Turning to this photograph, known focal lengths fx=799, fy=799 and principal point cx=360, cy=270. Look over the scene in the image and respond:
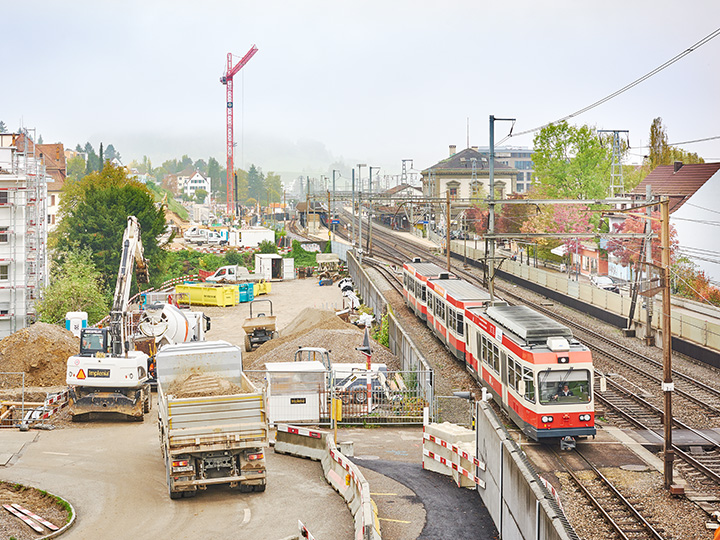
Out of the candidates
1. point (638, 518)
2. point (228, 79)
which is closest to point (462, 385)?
point (638, 518)

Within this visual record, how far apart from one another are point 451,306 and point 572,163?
41.9 metres

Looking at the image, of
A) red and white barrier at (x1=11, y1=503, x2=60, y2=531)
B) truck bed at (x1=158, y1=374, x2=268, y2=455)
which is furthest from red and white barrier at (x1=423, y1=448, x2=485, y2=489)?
red and white barrier at (x1=11, y1=503, x2=60, y2=531)

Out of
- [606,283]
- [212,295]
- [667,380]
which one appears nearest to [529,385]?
[667,380]

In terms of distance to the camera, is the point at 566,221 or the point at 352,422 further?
the point at 566,221

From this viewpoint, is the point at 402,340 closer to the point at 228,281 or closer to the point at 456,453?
the point at 456,453

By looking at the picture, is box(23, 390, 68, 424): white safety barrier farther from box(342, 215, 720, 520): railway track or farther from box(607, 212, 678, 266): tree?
box(607, 212, 678, 266): tree

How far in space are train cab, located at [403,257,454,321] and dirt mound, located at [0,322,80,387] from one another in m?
17.3

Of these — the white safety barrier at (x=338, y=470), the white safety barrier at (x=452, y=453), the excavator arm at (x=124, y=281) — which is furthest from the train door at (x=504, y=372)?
the excavator arm at (x=124, y=281)

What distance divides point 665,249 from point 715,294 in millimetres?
29251

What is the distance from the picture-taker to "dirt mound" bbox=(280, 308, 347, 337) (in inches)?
1567

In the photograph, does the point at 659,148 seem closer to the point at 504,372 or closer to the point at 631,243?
the point at 631,243

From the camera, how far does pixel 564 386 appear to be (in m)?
20.3

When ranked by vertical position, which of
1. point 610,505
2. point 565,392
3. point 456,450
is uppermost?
point 565,392

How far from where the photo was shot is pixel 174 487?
1622 cm
